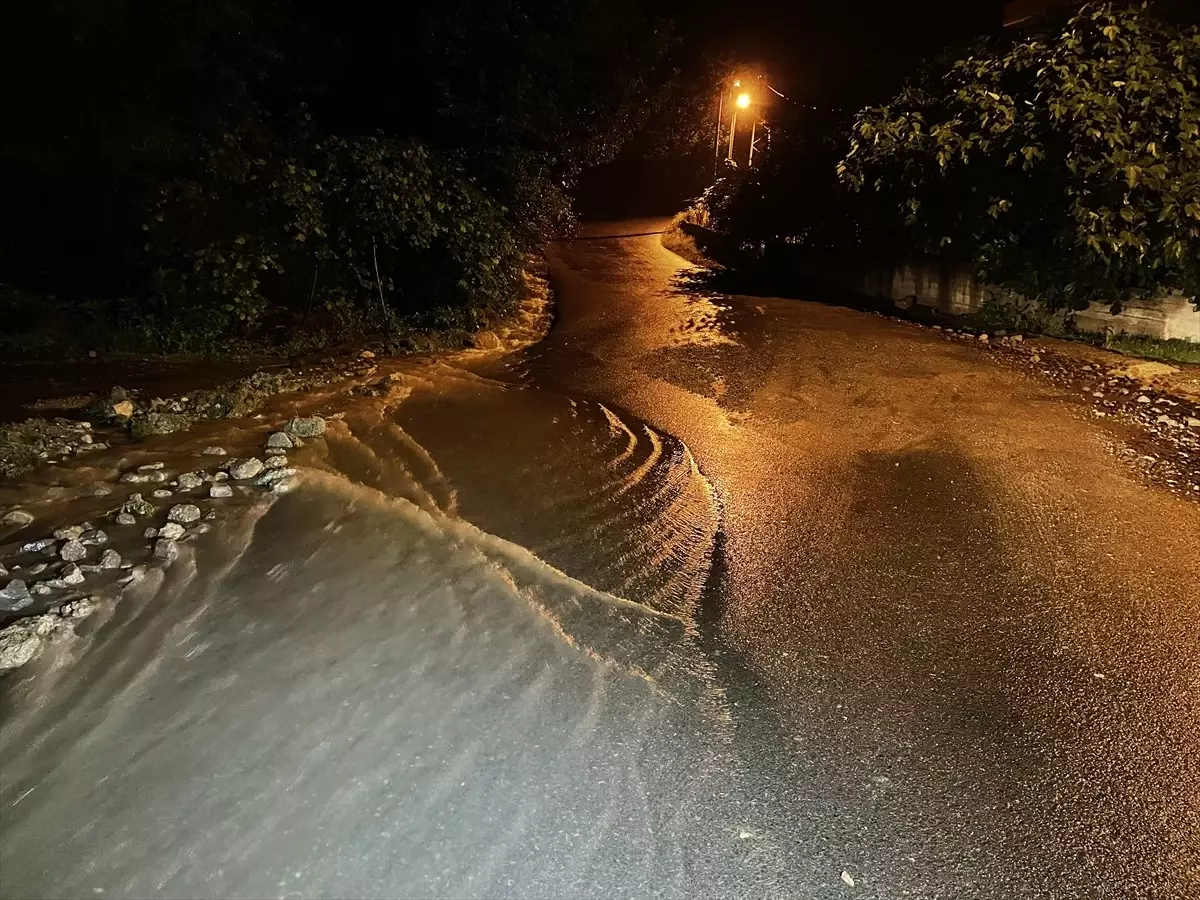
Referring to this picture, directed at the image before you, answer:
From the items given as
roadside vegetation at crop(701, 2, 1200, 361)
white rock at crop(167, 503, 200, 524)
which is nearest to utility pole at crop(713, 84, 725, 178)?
roadside vegetation at crop(701, 2, 1200, 361)

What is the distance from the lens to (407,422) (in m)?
7.38

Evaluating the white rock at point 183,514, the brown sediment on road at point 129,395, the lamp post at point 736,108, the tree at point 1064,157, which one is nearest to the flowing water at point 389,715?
the white rock at point 183,514

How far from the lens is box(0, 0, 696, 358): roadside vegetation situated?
8852mm

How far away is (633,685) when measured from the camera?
3.66 metres

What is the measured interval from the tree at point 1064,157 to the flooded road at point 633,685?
415 centimetres

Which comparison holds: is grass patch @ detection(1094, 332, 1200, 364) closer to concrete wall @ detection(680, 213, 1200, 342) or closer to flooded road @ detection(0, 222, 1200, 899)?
concrete wall @ detection(680, 213, 1200, 342)

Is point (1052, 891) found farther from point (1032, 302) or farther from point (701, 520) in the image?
point (1032, 302)

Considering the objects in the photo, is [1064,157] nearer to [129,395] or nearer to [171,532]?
[171,532]

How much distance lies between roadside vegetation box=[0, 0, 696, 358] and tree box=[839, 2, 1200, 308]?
4948mm

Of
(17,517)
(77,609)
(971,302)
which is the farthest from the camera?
(971,302)

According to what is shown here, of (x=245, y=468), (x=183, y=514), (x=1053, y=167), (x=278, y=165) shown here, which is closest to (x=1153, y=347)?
(x=1053, y=167)

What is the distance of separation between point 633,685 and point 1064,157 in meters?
9.76

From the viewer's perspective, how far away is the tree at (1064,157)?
29.5 ft

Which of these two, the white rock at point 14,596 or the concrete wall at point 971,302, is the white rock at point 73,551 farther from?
the concrete wall at point 971,302
